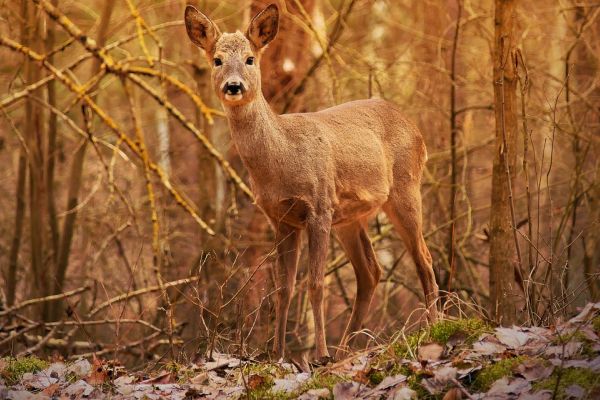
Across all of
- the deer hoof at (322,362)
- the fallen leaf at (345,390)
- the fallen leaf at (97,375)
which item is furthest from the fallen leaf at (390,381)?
the fallen leaf at (97,375)

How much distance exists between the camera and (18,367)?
6578mm

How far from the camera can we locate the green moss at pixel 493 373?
482cm

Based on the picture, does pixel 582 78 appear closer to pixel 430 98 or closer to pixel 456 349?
pixel 430 98

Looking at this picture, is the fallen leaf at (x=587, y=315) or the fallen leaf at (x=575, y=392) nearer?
the fallen leaf at (x=575, y=392)

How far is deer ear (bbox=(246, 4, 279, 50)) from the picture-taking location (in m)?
7.32

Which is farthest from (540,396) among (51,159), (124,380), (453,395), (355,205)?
(51,159)

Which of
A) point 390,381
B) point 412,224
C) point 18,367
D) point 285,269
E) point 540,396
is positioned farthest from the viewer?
point 412,224

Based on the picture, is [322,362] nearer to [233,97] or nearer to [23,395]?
[23,395]

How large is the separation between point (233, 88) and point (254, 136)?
1.45 ft

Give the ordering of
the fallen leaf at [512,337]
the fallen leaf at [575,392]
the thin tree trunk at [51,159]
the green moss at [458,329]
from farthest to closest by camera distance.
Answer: the thin tree trunk at [51,159]
the green moss at [458,329]
the fallen leaf at [512,337]
the fallen leaf at [575,392]

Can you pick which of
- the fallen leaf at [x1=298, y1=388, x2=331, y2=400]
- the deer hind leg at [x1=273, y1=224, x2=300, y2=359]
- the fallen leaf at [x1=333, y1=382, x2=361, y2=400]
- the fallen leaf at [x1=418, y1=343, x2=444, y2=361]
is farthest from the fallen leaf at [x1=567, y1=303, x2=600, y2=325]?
the deer hind leg at [x1=273, y1=224, x2=300, y2=359]

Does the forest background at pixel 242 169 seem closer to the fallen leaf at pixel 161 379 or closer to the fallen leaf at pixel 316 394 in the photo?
the fallen leaf at pixel 161 379

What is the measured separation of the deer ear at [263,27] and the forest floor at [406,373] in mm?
2321

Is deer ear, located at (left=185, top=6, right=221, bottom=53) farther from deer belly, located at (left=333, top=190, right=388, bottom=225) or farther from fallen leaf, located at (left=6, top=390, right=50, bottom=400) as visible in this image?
fallen leaf, located at (left=6, top=390, right=50, bottom=400)
